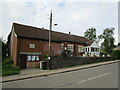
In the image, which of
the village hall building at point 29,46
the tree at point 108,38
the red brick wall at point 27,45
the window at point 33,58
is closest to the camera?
the village hall building at point 29,46

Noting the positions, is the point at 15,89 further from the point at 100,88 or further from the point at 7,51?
the point at 7,51

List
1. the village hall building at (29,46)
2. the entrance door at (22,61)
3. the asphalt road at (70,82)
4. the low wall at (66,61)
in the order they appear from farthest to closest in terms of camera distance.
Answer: the village hall building at (29,46), the entrance door at (22,61), the low wall at (66,61), the asphalt road at (70,82)

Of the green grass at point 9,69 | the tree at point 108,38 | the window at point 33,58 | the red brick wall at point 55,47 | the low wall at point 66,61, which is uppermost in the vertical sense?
the tree at point 108,38

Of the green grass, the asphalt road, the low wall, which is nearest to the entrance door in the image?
the green grass

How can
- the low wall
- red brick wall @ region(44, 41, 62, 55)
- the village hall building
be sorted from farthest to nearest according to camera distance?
red brick wall @ region(44, 41, 62, 55), the village hall building, the low wall

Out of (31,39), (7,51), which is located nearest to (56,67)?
(31,39)

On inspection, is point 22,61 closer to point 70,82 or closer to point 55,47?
point 55,47

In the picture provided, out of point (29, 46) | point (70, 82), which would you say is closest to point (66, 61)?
point (29, 46)

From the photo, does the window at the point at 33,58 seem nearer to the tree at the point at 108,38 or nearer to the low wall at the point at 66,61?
the low wall at the point at 66,61

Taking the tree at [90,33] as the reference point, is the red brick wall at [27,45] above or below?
below

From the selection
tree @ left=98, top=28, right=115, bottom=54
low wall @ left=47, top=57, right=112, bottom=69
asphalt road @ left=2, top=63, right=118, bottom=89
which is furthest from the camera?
tree @ left=98, top=28, right=115, bottom=54

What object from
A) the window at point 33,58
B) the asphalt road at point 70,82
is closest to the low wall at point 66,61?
the window at point 33,58

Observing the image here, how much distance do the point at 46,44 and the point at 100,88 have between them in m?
21.3

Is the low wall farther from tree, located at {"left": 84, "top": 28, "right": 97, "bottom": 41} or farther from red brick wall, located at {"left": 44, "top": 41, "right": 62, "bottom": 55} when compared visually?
tree, located at {"left": 84, "top": 28, "right": 97, "bottom": 41}
